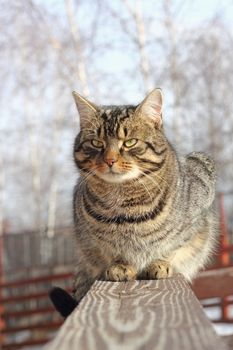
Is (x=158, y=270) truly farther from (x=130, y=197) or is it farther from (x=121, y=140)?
(x=121, y=140)

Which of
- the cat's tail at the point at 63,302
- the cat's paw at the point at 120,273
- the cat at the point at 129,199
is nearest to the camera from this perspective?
the cat's paw at the point at 120,273

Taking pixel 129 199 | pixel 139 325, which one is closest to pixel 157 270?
pixel 129 199

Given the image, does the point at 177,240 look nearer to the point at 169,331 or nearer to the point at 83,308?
the point at 83,308

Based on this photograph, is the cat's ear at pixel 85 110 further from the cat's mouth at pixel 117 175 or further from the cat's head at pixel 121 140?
the cat's mouth at pixel 117 175

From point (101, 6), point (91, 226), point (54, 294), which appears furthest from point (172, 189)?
point (101, 6)

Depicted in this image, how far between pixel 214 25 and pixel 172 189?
30.9 ft

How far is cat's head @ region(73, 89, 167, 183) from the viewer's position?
7.93 ft

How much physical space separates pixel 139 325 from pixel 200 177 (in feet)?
6.58

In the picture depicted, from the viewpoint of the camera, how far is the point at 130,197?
2508 mm

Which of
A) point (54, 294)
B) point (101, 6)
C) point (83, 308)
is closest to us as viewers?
point (83, 308)

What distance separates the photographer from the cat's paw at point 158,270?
2406 millimetres

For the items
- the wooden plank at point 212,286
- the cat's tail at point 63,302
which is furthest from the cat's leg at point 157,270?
the wooden plank at point 212,286

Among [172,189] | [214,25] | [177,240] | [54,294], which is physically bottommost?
[54,294]

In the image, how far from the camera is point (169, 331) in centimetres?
114
